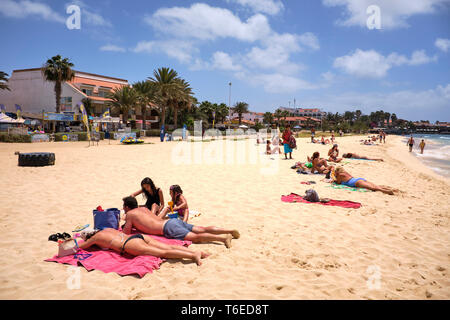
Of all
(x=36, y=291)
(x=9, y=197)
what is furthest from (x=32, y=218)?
(x=36, y=291)

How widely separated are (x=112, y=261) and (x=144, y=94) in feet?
127

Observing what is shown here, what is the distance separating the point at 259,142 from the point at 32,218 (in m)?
20.0

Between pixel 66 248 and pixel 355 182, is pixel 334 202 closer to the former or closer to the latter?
pixel 355 182

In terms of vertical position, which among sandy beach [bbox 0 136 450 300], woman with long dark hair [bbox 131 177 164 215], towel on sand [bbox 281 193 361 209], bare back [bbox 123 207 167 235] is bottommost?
sandy beach [bbox 0 136 450 300]

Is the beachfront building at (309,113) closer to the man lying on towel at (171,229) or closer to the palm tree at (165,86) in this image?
the palm tree at (165,86)

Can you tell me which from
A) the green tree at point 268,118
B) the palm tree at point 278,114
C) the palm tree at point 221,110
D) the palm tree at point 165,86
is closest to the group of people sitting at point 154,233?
the palm tree at point 165,86

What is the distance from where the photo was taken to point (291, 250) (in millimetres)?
3916

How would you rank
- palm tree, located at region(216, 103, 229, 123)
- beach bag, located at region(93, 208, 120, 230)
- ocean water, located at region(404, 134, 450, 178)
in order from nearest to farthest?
beach bag, located at region(93, 208, 120, 230) → ocean water, located at region(404, 134, 450, 178) → palm tree, located at region(216, 103, 229, 123)

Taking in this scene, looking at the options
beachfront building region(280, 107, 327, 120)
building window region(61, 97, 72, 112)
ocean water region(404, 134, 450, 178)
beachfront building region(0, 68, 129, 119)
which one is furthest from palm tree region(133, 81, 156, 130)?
beachfront building region(280, 107, 327, 120)

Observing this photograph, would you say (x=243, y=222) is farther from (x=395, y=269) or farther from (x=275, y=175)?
(x=275, y=175)

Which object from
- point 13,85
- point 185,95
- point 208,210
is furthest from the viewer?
point 13,85

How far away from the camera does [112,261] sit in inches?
134

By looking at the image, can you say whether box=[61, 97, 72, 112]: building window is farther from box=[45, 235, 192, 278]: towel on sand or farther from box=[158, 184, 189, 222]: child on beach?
box=[45, 235, 192, 278]: towel on sand

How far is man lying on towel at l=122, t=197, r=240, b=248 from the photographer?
13.3 feet
